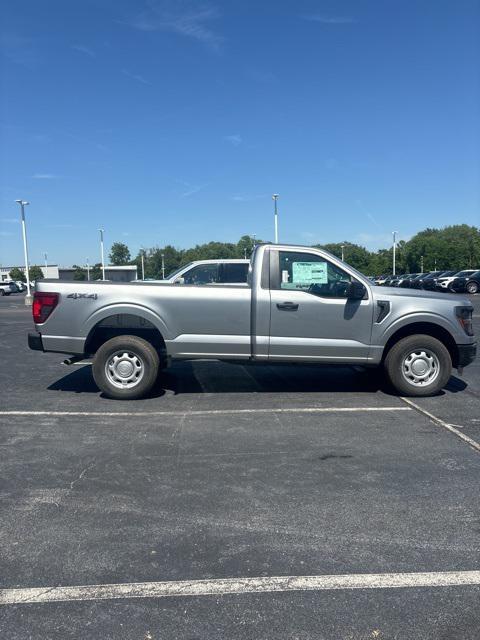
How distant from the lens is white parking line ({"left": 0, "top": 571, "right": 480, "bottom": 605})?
2.67m

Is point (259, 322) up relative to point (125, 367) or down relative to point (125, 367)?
up

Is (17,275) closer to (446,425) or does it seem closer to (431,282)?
(431,282)

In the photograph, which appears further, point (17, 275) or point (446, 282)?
point (17, 275)

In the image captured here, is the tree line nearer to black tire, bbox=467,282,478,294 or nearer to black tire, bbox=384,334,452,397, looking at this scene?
black tire, bbox=467,282,478,294

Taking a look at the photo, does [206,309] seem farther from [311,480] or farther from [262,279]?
[311,480]

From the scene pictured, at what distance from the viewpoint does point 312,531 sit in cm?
332

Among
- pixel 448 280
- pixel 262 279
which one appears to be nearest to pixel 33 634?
pixel 262 279

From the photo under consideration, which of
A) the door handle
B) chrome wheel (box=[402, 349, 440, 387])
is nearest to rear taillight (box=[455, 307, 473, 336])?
chrome wheel (box=[402, 349, 440, 387])

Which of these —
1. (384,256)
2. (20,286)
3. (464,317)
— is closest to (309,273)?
(464,317)

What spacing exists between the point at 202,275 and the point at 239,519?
625 centimetres

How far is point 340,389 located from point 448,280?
32253mm

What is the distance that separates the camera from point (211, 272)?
960 centimetres

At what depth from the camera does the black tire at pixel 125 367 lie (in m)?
6.58

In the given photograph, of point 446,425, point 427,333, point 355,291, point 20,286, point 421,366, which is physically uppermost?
point 355,291
